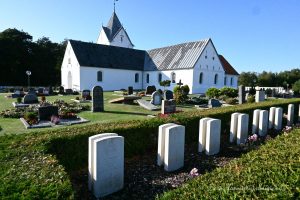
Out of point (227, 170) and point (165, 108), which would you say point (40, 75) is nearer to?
point (165, 108)

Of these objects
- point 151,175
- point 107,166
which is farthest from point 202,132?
point 107,166

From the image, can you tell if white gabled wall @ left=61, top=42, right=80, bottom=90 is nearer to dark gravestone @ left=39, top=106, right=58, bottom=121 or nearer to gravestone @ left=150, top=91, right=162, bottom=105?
gravestone @ left=150, top=91, right=162, bottom=105

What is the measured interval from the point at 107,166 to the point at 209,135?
10.5 ft

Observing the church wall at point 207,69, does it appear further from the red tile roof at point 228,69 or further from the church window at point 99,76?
the church window at point 99,76

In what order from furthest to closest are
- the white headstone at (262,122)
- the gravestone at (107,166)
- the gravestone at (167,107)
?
the gravestone at (167,107) → the white headstone at (262,122) → the gravestone at (107,166)

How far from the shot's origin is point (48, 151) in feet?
15.3

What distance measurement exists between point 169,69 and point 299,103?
81.2 ft

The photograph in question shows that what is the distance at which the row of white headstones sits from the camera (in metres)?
4.34

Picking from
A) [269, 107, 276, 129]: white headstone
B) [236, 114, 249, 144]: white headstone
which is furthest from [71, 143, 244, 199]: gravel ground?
[269, 107, 276, 129]: white headstone

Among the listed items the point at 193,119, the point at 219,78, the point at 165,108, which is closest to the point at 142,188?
the point at 193,119

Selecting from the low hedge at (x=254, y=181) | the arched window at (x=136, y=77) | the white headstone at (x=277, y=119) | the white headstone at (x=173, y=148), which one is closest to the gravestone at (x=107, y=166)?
the white headstone at (x=173, y=148)

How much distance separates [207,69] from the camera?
36.9 metres

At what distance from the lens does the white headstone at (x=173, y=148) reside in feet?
18.1

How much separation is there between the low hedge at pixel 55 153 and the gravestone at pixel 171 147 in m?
0.89
